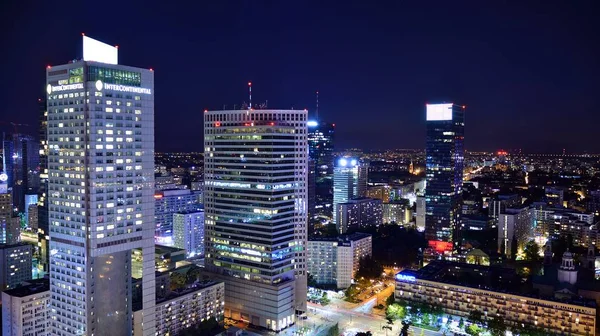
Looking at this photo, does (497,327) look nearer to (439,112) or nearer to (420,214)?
(439,112)

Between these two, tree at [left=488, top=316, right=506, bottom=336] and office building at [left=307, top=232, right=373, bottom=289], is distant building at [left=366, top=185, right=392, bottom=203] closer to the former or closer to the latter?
office building at [left=307, top=232, right=373, bottom=289]

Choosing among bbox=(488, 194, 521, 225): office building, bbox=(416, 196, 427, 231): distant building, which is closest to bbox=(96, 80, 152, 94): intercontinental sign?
bbox=(416, 196, 427, 231): distant building

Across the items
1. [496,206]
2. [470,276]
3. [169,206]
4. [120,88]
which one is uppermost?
[120,88]

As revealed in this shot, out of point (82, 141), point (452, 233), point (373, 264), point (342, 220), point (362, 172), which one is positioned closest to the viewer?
point (82, 141)

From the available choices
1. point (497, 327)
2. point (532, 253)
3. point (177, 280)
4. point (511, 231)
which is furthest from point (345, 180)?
point (497, 327)

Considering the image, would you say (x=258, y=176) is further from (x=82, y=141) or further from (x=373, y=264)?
(x=373, y=264)

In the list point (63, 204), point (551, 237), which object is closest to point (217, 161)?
point (63, 204)
